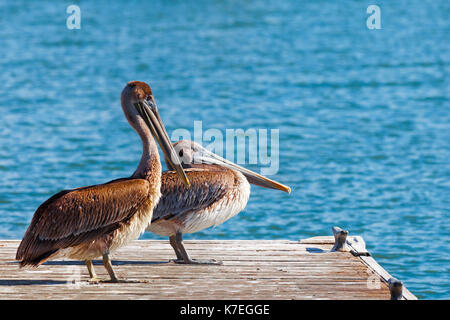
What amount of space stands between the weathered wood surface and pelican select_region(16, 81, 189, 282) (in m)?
0.23

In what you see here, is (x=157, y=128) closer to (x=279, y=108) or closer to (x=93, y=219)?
(x=93, y=219)

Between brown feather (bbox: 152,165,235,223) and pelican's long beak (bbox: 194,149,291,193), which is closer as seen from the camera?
brown feather (bbox: 152,165,235,223)

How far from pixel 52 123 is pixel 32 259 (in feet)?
37.8

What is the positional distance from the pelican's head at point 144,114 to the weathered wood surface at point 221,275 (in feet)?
2.57

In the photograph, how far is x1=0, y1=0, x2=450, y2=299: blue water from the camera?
1109 cm

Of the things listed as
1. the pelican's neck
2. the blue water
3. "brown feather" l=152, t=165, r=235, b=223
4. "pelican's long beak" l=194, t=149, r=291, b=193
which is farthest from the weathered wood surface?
the blue water

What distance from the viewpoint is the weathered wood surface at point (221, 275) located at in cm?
547

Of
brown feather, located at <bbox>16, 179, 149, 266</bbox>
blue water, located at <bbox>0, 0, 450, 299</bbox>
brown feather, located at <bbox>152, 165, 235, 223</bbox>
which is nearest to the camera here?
brown feather, located at <bbox>16, 179, 149, 266</bbox>

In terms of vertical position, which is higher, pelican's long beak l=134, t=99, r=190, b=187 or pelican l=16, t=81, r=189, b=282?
pelican's long beak l=134, t=99, r=190, b=187

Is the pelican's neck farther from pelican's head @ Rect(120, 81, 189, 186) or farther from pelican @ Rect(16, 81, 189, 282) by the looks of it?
pelican's head @ Rect(120, 81, 189, 186)

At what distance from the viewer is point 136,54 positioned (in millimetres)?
24984

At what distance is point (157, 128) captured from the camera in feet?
20.2

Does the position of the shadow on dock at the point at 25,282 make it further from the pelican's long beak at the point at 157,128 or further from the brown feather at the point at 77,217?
the pelican's long beak at the point at 157,128

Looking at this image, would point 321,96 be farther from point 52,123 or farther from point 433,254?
point 433,254
